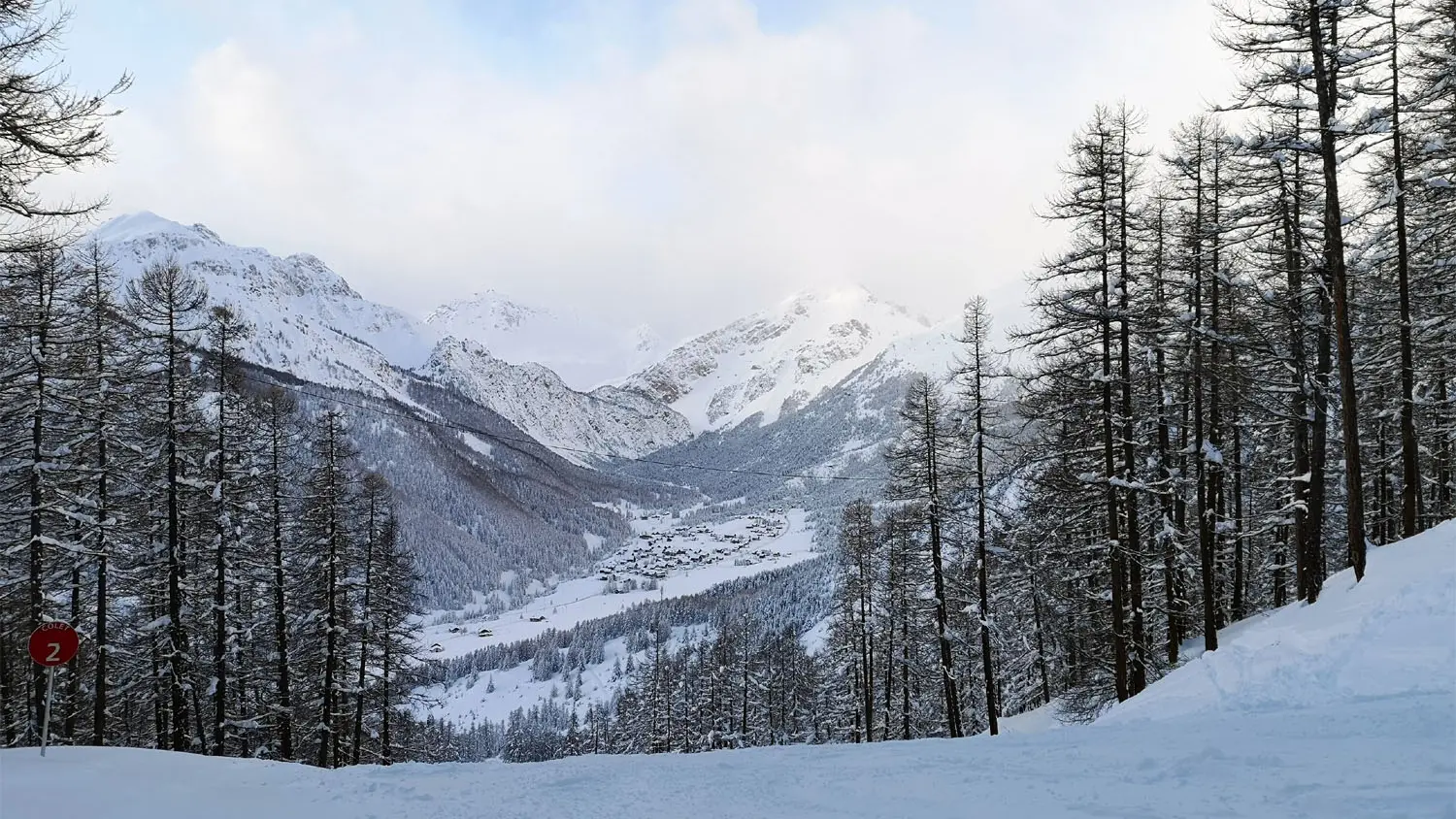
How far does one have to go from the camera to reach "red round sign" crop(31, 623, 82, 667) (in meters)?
10.8

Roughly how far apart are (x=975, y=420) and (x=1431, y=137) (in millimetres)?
10496

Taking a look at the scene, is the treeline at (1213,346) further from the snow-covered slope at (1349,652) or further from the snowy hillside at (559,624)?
the snowy hillside at (559,624)

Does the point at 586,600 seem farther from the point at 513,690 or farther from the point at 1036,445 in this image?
the point at 1036,445

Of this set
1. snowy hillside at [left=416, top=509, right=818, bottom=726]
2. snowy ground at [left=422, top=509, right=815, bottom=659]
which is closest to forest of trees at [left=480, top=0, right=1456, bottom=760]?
snowy hillside at [left=416, top=509, right=818, bottom=726]

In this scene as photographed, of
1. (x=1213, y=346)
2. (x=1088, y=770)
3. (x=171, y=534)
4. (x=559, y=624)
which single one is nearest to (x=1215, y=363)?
(x=1213, y=346)

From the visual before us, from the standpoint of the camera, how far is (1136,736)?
9352 mm

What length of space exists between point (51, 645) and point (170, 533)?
8670 millimetres

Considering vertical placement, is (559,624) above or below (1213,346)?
below

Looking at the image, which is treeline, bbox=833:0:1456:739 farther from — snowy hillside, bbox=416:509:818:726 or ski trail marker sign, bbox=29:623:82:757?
snowy hillside, bbox=416:509:818:726

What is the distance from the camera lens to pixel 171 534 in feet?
60.5

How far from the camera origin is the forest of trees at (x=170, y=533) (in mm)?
16938

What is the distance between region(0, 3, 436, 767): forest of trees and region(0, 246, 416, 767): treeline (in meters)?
0.07

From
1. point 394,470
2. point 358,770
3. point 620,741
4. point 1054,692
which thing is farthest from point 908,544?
point 394,470

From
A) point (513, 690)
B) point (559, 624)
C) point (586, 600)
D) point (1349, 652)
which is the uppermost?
point (1349, 652)
